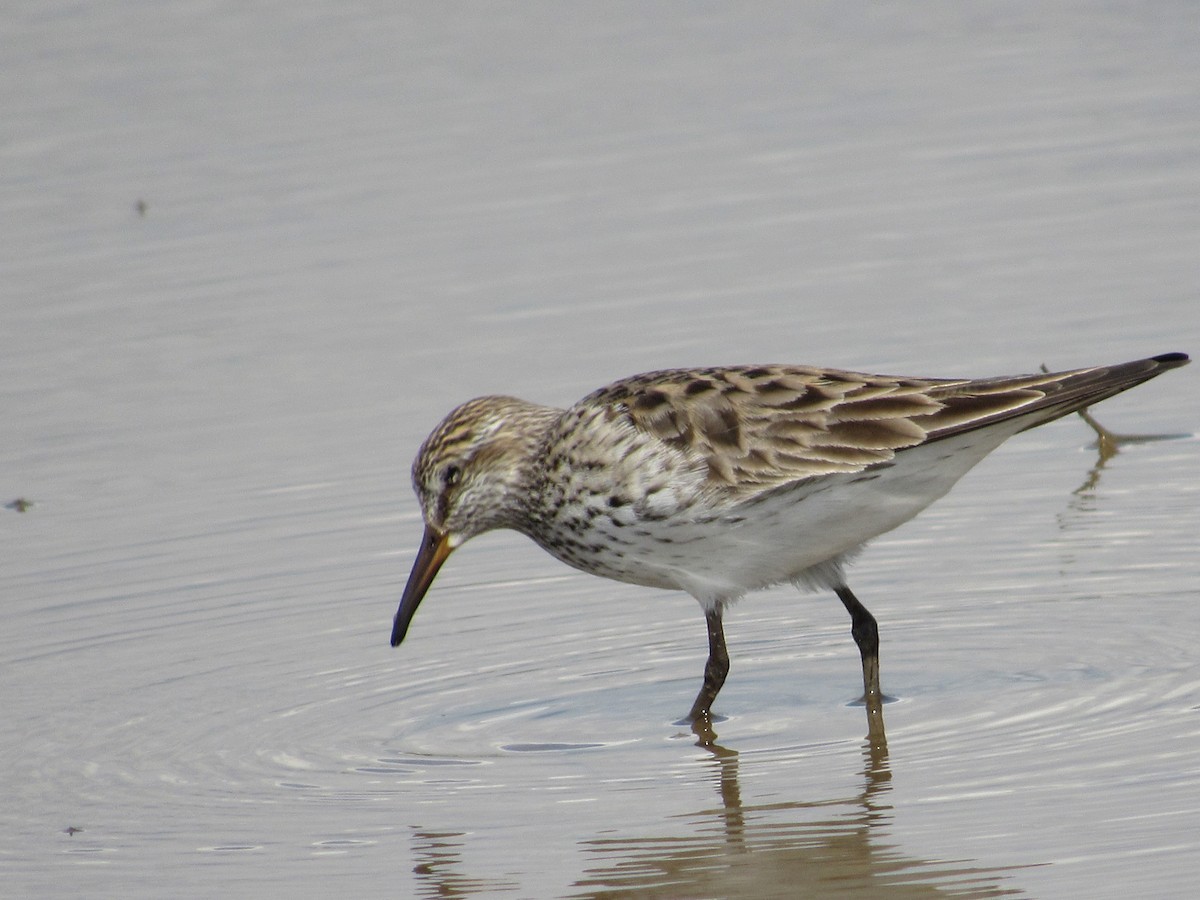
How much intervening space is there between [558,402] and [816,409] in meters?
3.46

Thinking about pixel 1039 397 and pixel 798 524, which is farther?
pixel 798 524

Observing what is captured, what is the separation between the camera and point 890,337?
12.9 metres

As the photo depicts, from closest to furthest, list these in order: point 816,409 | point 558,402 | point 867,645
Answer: point 816,409
point 867,645
point 558,402

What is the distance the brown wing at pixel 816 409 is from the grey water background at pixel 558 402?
1037mm

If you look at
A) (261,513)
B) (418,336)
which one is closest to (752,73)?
(418,336)

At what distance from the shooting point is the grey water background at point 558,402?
778 centimetres

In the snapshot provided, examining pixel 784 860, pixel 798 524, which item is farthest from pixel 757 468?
pixel 784 860

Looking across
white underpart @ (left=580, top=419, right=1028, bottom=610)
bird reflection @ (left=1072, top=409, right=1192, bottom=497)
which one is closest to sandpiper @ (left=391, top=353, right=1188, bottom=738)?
white underpart @ (left=580, top=419, right=1028, bottom=610)

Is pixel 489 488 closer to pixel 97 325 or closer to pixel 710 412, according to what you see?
pixel 710 412

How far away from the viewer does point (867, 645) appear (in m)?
9.16

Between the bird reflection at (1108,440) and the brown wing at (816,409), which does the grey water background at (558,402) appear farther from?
the brown wing at (816,409)

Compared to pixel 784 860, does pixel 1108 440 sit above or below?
above

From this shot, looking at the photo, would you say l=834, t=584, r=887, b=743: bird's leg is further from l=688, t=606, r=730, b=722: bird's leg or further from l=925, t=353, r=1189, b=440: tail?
l=925, t=353, r=1189, b=440: tail

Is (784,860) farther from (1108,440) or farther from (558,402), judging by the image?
(558,402)
